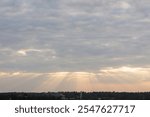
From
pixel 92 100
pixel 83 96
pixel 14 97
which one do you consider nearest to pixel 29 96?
pixel 14 97

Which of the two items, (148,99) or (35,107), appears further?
(148,99)

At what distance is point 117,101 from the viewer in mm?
114688

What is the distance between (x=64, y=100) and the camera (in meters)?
116

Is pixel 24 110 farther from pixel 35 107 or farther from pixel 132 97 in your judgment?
pixel 132 97

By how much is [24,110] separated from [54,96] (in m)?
25.8

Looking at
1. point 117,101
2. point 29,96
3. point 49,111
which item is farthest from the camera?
point 29,96

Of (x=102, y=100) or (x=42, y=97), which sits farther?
(x=42, y=97)

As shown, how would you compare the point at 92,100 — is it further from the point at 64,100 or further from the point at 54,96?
the point at 54,96

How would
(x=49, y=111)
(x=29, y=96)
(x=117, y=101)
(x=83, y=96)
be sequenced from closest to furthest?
(x=49, y=111) < (x=117, y=101) < (x=83, y=96) < (x=29, y=96)

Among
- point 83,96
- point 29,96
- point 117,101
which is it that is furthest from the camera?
point 29,96

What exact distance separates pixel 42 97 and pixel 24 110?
1536 centimetres

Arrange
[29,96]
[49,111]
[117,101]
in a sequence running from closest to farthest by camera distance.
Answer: [49,111]
[117,101]
[29,96]

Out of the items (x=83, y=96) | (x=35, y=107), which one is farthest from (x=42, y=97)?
(x=35, y=107)

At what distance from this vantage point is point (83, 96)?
4892 inches
